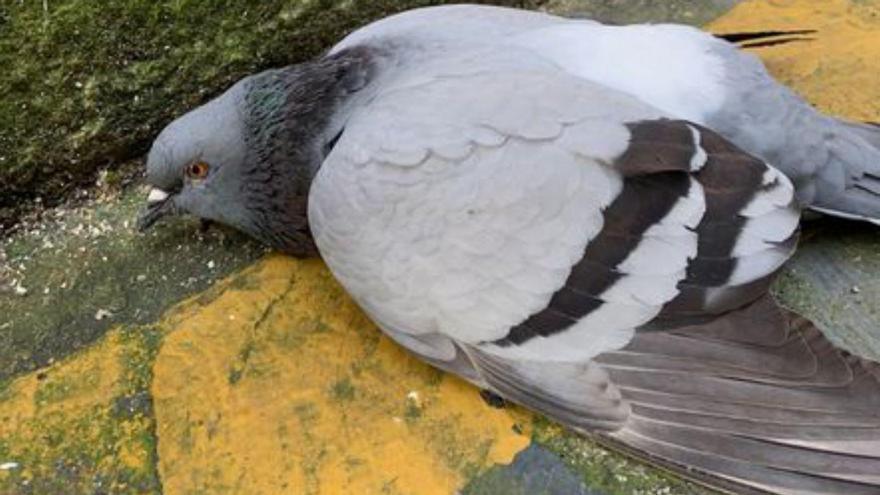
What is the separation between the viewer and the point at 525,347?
7.78 ft

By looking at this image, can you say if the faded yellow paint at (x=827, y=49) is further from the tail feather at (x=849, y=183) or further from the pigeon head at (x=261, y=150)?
the pigeon head at (x=261, y=150)

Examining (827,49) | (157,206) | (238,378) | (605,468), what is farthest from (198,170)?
(827,49)

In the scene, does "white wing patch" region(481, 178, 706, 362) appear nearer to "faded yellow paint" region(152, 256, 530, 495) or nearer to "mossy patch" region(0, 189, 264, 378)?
"faded yellow paint" region(152, 256, 530, 495)

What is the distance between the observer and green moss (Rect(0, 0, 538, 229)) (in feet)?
9.22

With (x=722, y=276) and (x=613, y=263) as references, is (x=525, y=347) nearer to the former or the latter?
(x=613, y=263)

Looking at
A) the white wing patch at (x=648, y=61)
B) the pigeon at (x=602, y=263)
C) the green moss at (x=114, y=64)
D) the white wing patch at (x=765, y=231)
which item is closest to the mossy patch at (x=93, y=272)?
the green moss at (x=114, y=64)

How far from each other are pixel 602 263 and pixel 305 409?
0.73 m

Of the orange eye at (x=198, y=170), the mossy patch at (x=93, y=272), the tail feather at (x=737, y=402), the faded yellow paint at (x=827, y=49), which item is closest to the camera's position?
the tail feather at (x=737, y=402)

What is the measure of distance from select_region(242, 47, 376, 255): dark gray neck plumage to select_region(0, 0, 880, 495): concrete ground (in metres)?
0.16

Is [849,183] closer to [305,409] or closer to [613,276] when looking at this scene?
[613,276]

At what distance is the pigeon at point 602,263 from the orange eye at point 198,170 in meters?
0.39

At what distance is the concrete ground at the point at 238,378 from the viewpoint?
2.38 meters

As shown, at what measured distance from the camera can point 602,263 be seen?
232 centimetres

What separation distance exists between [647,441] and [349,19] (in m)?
1.57
